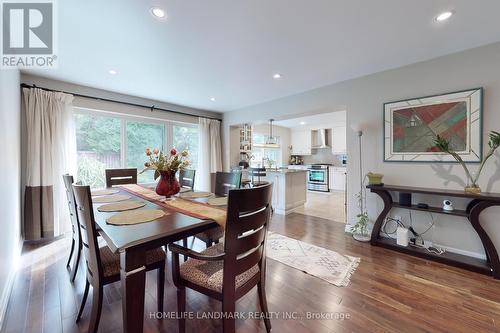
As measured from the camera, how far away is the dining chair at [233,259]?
108 centimetres

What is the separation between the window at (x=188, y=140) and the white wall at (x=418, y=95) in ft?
9.26

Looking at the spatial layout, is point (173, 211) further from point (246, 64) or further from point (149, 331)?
point (246, 64)

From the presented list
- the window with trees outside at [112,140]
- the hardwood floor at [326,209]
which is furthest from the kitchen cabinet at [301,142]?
the window with trees outside at [112,140]

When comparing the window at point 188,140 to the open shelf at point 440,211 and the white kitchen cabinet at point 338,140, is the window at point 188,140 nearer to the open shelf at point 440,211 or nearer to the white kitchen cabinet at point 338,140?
the open shelf at point 440,211

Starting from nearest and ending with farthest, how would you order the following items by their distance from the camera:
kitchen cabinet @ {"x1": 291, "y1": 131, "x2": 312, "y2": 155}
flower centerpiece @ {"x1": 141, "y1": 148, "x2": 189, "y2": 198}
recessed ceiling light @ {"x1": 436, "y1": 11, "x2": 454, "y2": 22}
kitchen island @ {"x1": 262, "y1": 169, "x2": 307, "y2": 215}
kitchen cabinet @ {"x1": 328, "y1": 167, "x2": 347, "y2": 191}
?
recessed ceiling light @ {"x1": 436, "y1": 11, "x2": 454, "y2": 22}
flower centerpiece @ {"x1": 141, "y1": 148, "x2": 189, "y2": 198}
kitchen island @ {"x1": 262, "y1": 169, "x2": 307, "y2": 215}
kitchen cabinet @ {"x1": 328, "y1": 167, "x2": 347, "y2": 191}
kitchen cabinet @ {"x1": 291, "y1": 131, "x2": 312, "y2": 155}

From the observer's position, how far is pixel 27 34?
6.30 ft

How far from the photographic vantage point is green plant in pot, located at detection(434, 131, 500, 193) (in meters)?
2.00

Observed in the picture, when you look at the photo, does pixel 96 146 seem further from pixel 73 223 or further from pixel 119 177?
pixel 73 223

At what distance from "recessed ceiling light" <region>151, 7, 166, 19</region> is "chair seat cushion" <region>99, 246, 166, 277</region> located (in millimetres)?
1864

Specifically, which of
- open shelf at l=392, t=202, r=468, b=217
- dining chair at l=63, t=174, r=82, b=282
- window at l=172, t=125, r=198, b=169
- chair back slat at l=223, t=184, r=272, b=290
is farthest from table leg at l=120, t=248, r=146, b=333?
window at l=172, t=125, r=198, b=169

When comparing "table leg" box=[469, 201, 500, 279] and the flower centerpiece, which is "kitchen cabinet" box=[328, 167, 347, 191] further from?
Answer: the flower centerpiece

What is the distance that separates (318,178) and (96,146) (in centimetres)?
629

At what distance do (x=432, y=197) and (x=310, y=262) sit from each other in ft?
5.88

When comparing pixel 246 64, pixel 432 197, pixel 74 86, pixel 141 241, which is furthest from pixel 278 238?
pixel 74 86
